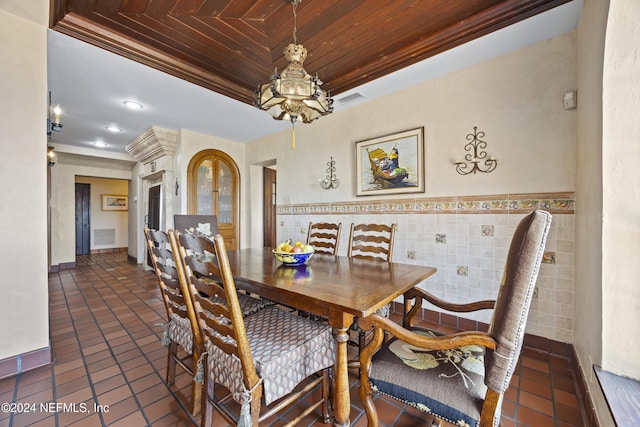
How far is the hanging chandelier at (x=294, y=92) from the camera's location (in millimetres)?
1526

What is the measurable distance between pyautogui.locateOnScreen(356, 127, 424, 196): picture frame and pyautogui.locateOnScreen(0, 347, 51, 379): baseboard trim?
3035 millimetres

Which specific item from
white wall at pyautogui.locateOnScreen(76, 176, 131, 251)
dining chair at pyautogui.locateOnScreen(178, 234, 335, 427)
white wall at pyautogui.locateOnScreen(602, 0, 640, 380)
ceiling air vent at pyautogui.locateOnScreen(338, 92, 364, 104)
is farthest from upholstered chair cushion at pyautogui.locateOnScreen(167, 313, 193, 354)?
white wall at pyautogui.locateOnScreen(76, 176, 131, 251)

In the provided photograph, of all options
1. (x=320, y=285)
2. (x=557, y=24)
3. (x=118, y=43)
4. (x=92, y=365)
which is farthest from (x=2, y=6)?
(x=557, y=24)

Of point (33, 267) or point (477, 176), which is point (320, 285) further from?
point (33, 267)

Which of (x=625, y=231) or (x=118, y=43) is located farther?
(x=118, y=43)

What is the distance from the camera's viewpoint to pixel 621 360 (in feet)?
3.28

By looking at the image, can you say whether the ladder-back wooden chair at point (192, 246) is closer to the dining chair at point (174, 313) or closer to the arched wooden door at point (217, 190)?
the dining chair at point (174, 313)

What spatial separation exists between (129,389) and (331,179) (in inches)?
107

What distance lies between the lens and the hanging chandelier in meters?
1.53

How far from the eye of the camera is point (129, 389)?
A: 1.56 metres

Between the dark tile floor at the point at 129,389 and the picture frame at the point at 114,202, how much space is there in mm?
6175

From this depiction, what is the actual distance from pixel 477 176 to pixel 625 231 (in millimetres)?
1309

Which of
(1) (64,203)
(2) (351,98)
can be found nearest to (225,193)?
(2) (351,98)

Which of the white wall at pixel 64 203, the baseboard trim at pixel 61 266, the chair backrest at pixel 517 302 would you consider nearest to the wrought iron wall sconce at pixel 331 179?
the chair backrest at pixel 517 302
